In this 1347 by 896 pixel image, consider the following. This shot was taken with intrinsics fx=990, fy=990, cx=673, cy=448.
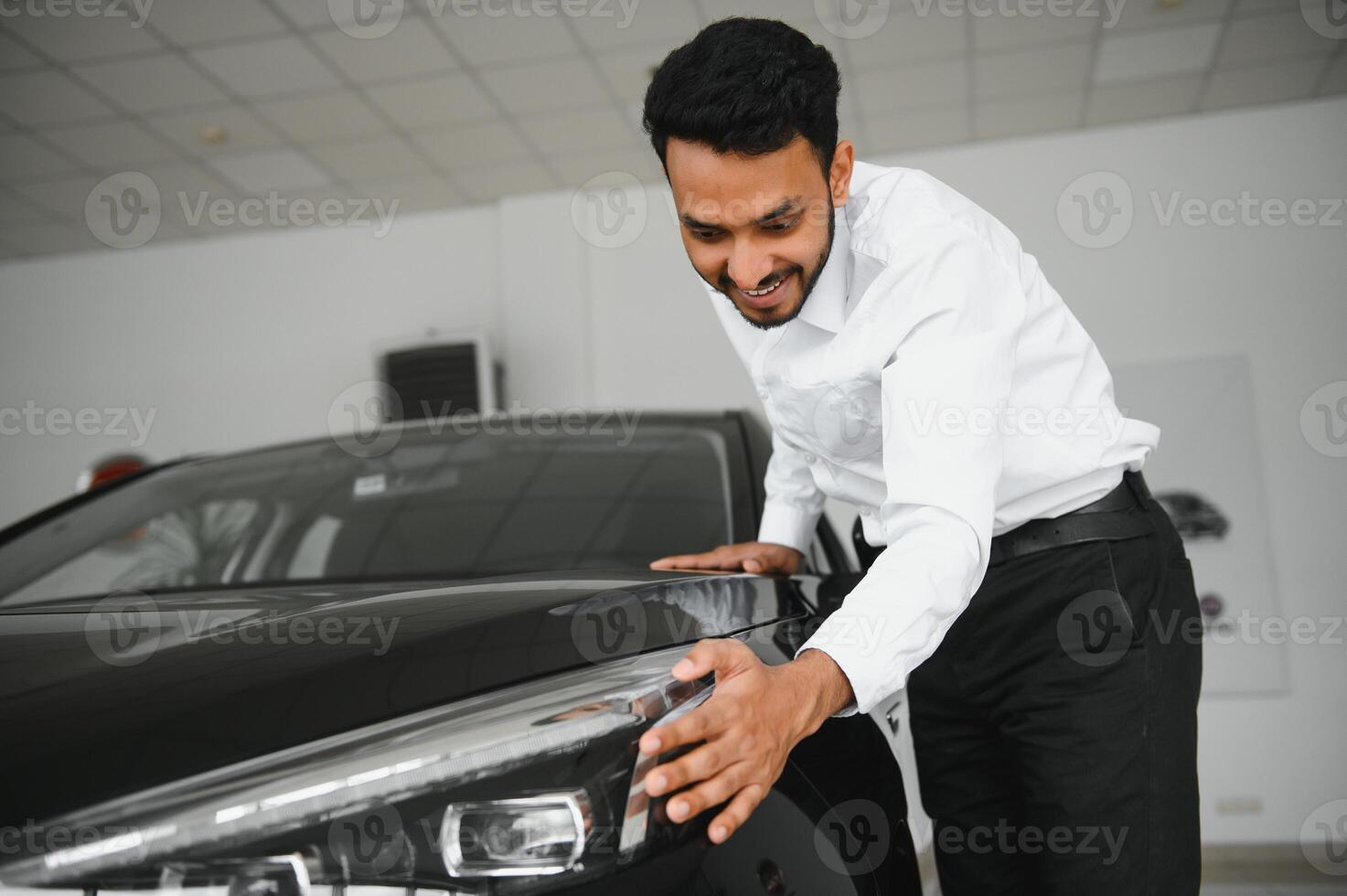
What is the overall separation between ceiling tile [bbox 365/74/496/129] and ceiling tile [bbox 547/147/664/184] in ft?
2.02

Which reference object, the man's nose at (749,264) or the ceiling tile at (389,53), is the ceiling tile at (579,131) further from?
the man's nose at (749,264)

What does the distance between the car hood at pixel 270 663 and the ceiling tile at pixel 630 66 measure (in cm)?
360

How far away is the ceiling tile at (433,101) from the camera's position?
13.9 feet

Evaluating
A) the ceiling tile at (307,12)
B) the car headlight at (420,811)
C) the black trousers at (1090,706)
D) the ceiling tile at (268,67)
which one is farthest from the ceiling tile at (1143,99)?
the car headlight at (420,811)

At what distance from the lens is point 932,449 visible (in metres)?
0.90

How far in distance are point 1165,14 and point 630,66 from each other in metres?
2.17

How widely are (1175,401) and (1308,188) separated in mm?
1245

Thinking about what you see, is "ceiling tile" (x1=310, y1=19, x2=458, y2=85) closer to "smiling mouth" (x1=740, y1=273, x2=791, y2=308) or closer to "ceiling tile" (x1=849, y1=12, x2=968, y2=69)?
"ceiling tile" (x1=849, y1=12, x2=968, y2=69)

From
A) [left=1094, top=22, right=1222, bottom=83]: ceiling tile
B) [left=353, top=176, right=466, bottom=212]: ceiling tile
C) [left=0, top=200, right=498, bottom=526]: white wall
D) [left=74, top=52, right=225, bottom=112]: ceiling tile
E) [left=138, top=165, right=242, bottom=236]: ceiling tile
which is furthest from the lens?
[left=0, top=200, right=498, bottom=526]: white wall

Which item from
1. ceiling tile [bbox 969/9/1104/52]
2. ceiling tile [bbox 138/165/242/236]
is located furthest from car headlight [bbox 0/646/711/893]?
ceiling tile [bbox 138/165/242/236]

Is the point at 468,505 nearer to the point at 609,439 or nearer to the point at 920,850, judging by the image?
the point at 609,439

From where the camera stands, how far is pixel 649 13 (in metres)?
3.81

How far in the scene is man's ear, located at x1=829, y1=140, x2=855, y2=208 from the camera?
1.06 m

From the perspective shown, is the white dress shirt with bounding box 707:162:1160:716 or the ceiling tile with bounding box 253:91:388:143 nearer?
the white dress shirt with bounding box 707:162:1160:716
